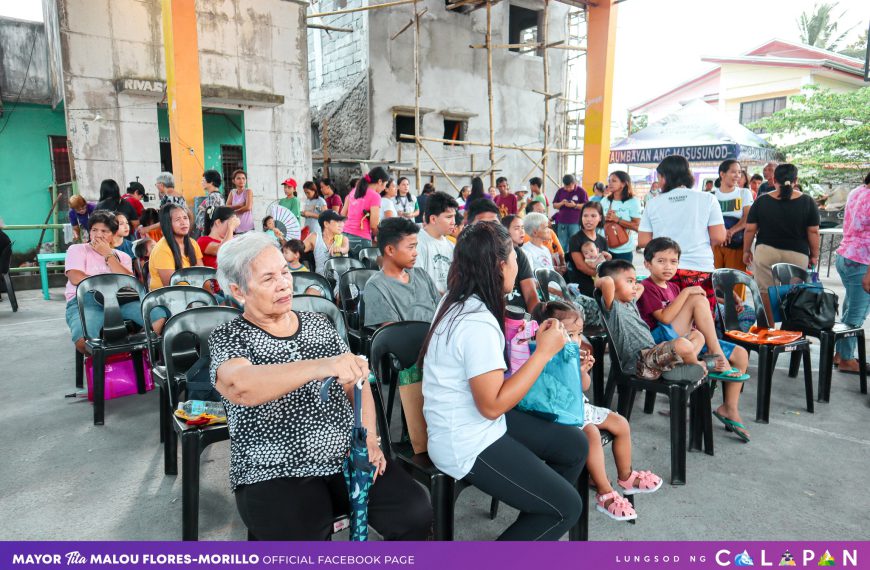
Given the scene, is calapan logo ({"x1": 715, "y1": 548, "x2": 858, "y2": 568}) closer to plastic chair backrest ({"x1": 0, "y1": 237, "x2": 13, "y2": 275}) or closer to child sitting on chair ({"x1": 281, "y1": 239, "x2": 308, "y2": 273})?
child sitting on chair ({"x1": 281, "y1": 239, "x2": 308, "y2": 273})

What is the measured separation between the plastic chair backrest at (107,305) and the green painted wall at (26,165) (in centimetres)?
945

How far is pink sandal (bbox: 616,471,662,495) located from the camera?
2.42m

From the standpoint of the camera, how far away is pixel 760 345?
332 centimetres

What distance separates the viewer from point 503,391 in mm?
1752

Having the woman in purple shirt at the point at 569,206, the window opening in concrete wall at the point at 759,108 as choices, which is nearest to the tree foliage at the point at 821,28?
the window opening in concrete wall at the point at 759,108

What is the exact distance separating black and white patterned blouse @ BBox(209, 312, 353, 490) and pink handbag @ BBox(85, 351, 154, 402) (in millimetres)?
2466

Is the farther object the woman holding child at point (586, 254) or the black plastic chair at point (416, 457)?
the woman holding child at point (586, 254)

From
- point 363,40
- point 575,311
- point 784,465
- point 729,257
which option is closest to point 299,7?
point 363,40

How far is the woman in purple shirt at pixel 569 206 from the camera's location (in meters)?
7.74

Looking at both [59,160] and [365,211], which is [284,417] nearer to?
[365,211]

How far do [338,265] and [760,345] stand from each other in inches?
127

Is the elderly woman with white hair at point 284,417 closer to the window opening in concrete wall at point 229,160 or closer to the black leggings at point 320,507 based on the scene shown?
the black leggings at point 320,507

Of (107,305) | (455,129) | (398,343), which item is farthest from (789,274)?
(455,129)

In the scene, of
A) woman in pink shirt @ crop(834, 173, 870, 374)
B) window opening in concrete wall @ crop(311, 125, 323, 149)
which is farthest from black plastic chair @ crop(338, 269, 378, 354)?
window opening in concrete wall @ crop(311, 125, 323, 149)
